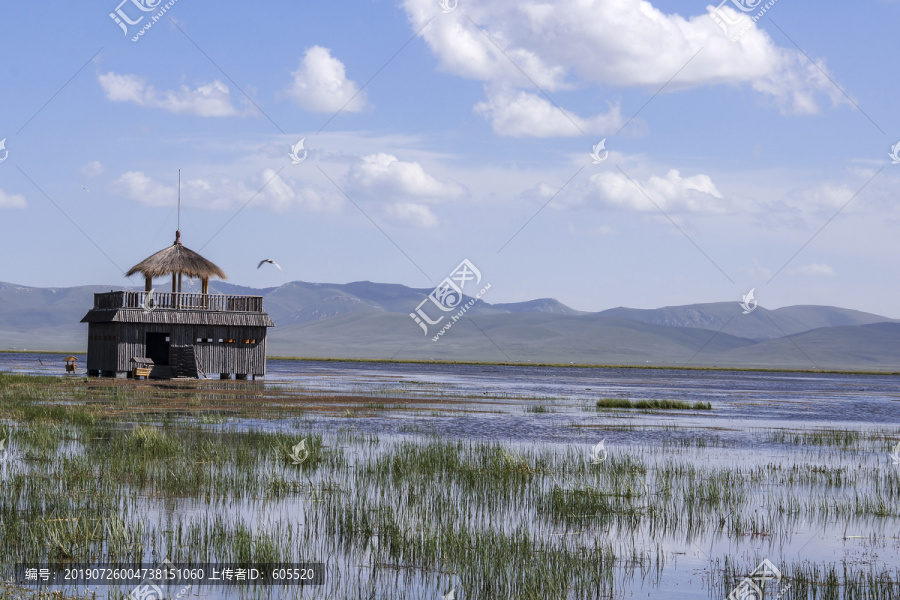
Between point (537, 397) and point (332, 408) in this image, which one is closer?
point (332, 408)

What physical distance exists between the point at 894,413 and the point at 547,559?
43888 millimetres

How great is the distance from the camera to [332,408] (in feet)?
129

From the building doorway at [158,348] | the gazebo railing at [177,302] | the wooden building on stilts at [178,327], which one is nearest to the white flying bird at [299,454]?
the gazebo railing at [177,302]

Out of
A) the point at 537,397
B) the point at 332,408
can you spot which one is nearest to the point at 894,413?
the point at 537,397

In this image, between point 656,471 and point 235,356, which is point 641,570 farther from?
point 235,356

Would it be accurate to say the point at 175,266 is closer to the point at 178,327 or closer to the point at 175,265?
the point at 175,265

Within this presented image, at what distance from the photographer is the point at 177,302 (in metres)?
55.9

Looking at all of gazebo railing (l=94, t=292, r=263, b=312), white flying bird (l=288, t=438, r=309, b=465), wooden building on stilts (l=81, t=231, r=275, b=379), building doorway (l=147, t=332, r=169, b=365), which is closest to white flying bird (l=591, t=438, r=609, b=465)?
white flying bird (l=288, t=438, r=309, b=465)

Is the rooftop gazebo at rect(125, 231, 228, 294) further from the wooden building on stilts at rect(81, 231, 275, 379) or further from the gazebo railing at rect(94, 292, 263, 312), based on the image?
the gazebo railing at rect(94, 292, 263, 312)

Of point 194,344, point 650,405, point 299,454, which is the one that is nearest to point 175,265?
point 194,344

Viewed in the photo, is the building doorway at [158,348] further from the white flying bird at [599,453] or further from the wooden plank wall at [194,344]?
the white flying bird at [599,453]

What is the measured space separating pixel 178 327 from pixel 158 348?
20.8 feet

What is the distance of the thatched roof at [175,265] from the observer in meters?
56.6

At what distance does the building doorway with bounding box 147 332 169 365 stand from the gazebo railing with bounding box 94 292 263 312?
440 cm
